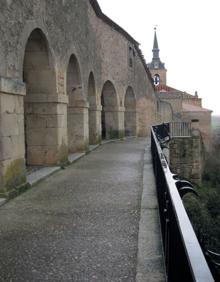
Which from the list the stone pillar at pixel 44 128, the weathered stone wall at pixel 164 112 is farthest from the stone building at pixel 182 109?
the stone pillar at pixel 44 128

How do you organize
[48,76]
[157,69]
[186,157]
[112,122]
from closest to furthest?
1. [48,76]
2. [186,157]
3. [112,122]
4. [157,69]

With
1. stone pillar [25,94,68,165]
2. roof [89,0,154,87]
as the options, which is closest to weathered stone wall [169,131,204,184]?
roof [89,0,154,87]

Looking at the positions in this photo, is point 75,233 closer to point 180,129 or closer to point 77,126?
point 77,126

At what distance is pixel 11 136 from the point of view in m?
6.88

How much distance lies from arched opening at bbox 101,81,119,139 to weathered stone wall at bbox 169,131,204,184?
374 centimetres

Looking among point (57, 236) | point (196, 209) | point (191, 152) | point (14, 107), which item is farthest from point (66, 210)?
point (191, 152)

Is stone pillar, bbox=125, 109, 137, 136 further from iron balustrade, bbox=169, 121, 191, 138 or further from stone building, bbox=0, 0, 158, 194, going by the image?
stone building, bbox=0, 0, 158, 194

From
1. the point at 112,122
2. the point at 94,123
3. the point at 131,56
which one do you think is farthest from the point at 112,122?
the point at 131,56

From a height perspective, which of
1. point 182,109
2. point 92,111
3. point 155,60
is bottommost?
point 92,111

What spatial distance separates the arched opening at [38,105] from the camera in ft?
30.6

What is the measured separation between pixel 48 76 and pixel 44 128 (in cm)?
119

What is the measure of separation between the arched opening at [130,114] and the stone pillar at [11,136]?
16.2 metres

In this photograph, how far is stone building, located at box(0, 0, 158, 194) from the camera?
678 centimetres

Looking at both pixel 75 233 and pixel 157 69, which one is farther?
pixel 157 69
